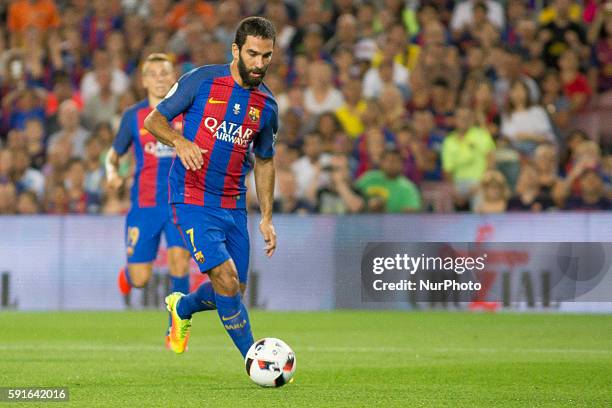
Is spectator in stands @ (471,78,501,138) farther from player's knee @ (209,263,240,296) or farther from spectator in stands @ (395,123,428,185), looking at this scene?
player's knee @ (209,263,240,296)

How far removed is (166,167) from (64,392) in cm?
379

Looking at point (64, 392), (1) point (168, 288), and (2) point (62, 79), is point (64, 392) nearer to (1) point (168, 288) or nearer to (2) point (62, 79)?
(1) point (168, 288)

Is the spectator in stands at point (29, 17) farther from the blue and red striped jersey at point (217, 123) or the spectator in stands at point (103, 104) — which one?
the blue and red striped jersey at point (217, 123)

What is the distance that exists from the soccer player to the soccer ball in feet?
0.89

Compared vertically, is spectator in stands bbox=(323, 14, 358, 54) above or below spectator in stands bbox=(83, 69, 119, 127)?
above

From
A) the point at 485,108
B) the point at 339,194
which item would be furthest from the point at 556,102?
the point at 339,194

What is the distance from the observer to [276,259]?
51.3ft

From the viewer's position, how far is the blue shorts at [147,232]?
11406mm

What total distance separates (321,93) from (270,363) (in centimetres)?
965

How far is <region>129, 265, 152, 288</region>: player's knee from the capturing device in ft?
38.8

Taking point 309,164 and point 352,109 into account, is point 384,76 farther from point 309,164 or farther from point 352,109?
point 309,164

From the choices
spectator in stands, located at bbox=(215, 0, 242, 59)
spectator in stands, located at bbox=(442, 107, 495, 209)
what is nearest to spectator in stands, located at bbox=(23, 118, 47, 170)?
spectator in stands, located at bbox=(215, 0, 242, 59)

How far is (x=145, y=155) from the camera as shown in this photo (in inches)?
450

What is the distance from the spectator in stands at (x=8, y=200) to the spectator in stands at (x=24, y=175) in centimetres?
35
